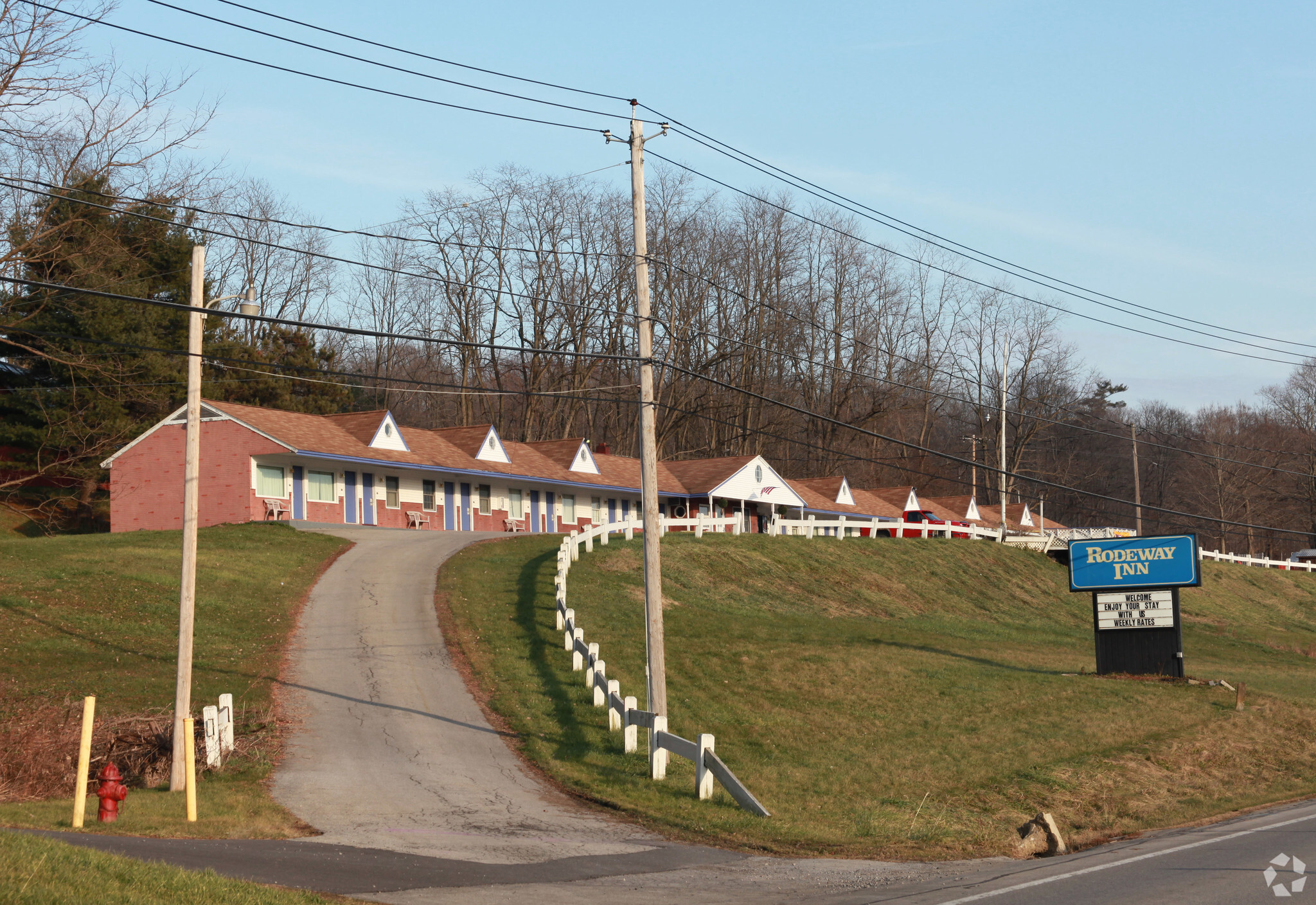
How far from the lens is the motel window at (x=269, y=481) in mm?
45344

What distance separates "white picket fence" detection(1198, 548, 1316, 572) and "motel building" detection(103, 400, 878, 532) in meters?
22.4

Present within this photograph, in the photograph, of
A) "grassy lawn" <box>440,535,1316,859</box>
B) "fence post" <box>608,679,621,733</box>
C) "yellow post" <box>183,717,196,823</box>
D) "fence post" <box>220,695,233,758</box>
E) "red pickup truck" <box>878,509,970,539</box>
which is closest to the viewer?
"yellow post" <box>183,717,196,823</box>

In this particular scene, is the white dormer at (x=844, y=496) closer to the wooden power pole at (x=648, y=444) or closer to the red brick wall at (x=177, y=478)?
the red brick wall at (x=177, y=478)

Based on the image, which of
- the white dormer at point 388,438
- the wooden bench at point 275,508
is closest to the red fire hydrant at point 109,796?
the wooden bench at point 275,508

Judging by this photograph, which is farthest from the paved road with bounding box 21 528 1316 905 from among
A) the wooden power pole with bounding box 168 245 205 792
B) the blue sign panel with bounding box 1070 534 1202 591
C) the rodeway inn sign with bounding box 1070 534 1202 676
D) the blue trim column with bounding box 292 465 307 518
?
the blue trim column with bounding box 292 465 307 518

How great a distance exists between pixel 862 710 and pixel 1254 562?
5067cm

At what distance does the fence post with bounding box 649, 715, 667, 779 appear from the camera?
55.5 feet

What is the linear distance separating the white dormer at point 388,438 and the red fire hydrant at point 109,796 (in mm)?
37396

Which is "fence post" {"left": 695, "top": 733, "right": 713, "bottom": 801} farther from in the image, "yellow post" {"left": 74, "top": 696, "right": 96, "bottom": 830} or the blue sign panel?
the blue sign panel

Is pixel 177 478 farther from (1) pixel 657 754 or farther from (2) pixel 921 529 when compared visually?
(1) pixel 657 754

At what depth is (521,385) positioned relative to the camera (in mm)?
79250

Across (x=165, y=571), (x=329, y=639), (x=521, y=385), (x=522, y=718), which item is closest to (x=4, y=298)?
(x=165, y=571)

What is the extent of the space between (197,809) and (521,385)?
6626 cm

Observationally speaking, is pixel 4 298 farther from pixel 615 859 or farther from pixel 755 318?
pixel 755 318
